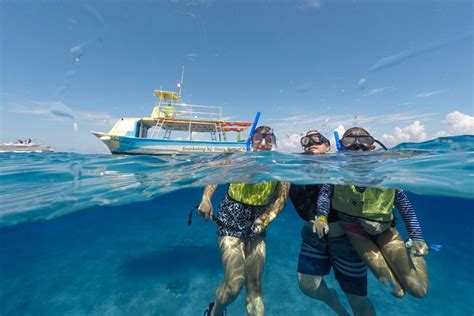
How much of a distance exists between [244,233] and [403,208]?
2787mm

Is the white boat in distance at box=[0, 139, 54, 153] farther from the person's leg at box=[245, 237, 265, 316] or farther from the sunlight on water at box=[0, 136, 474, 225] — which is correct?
the person's leg at box=[245, 237, 265, 316]

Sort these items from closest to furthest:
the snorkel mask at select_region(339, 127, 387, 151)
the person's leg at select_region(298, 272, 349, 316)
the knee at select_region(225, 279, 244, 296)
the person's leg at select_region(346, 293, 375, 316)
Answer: the person's leg at select_region(346, 293, 375, 316) < the knee at select_region(225, 279, 244, 296) < the person's leg at select_region(298, 272, 349, 316) < the snorkel mask at select_region(339, 127, 387, 151)

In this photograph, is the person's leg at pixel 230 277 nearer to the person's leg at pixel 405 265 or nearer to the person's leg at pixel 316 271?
the person's leg at pixel 316 271

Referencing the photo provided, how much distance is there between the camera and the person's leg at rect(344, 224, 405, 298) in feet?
10.3

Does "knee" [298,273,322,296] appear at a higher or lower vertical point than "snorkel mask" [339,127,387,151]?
lower

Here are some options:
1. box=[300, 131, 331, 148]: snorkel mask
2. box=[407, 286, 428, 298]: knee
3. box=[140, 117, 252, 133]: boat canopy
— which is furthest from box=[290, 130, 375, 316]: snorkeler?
box=[140, 117, 252, 133]: boat canopy

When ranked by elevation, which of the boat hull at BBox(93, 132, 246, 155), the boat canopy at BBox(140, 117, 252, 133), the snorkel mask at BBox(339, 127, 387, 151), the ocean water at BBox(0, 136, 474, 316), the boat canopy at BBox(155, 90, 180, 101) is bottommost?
the ocean water at BBox(0, 136, 474, 316)

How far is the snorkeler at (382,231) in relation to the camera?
10.1 ft

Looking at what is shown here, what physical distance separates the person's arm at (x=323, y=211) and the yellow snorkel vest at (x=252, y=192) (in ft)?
3.43

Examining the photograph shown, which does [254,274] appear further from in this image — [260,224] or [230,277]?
[260,224]

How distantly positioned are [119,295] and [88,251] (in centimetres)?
825

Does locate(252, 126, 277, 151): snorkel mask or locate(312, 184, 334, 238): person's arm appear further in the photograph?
locate(252, 126, 277, 151): snorkel mask

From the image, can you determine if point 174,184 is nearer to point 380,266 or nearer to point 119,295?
point 119,295

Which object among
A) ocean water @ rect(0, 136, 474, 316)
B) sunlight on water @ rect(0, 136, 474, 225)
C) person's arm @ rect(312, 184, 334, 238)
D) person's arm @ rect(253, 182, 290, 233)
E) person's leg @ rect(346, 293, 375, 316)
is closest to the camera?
person's arm @ rect(312, 184, 334, 238)
